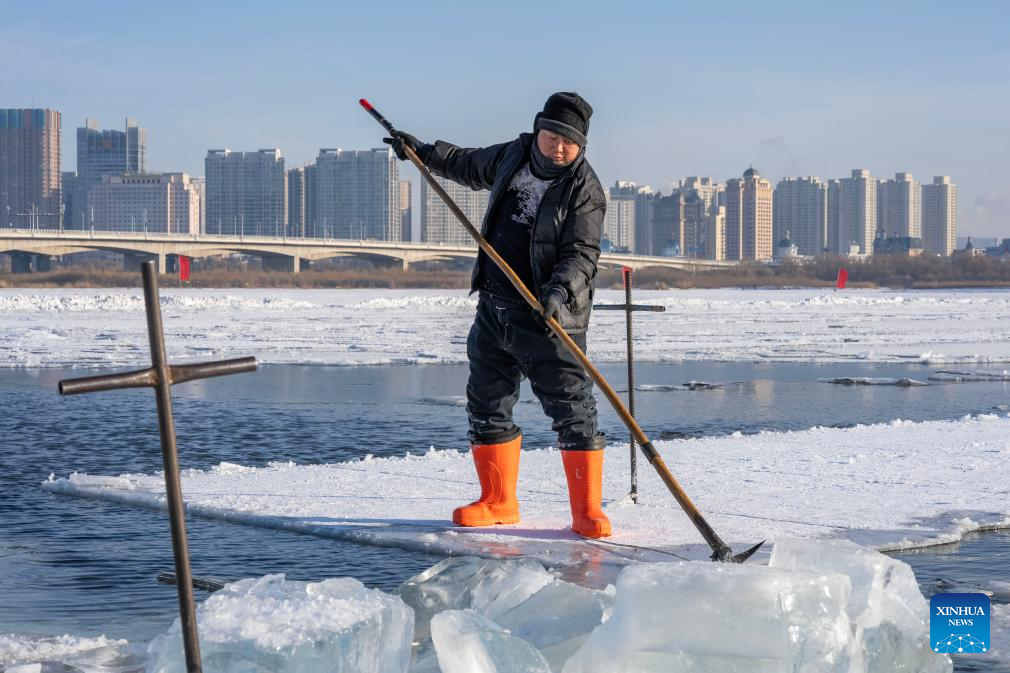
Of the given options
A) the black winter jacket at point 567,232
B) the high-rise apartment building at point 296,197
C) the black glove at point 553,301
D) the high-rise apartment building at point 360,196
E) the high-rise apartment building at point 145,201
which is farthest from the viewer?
the high-rise apartment building at point 296,197

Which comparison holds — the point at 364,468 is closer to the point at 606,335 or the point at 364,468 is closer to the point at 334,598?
the point at 334,598

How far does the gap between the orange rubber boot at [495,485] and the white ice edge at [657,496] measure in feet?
0.25

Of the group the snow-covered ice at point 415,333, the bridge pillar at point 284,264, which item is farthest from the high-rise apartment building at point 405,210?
the snow-covered ice at point 415,333

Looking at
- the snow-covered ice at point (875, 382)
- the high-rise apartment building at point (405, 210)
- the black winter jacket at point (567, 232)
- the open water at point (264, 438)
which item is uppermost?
the high-rise apartment building at point (405, 210)

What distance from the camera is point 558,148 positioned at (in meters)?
4.73

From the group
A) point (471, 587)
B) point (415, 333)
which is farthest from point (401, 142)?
point (415, 333)

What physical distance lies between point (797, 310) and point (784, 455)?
2697cm

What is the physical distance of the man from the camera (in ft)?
15.5

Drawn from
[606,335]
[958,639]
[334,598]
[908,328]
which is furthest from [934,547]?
[908,328]

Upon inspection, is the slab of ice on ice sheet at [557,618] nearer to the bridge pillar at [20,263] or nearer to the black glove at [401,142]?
the black glove at [401,142]

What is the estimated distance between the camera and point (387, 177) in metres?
164

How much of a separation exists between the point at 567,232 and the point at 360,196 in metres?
164

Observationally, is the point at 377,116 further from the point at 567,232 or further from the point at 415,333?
the point at 415,333

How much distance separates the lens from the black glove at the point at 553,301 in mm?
4391
